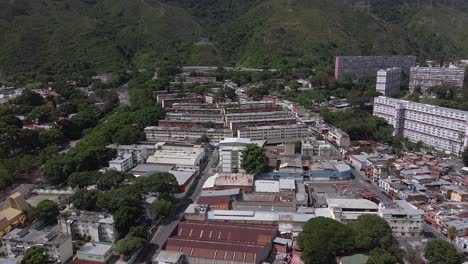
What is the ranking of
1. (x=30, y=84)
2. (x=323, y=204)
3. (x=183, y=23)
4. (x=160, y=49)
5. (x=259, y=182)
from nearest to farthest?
(x=323, y=204)
(x=259, y=182)
(x=30, y=84)
(x=160, y=49)
(x=183, y=23)

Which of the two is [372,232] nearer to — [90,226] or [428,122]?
[90,226]

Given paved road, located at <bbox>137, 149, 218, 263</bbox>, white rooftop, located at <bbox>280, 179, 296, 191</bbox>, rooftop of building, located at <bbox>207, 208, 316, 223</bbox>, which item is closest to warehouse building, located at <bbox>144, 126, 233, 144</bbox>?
paved road, located at <bbox>137, 149, 218, 263</bbox>

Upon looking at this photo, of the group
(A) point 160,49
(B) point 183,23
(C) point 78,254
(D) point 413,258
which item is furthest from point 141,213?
(B) point 183,23

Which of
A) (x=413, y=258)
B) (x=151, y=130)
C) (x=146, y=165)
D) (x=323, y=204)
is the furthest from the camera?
(x=151, y=130)

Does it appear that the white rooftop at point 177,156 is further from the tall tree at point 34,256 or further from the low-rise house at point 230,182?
the tall tree at point 34,256

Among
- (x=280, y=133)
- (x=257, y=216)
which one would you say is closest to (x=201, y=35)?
(x=280, y=133)

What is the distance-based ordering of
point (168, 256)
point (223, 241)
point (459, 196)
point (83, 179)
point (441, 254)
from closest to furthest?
1. point (441, 254)
2. point (168, 256)
3. point (223, 241)
4. point (459, 196)
5. point (83, 179)

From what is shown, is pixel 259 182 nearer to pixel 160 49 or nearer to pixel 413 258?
pixel 413 258
